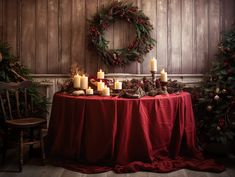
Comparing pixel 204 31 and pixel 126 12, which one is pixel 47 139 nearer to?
pixel 126 12

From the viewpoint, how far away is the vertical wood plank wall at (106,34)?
3967 millimetres

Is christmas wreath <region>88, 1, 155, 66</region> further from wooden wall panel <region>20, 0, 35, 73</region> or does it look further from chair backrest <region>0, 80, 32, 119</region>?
chair backrest <region>0, 80, 32, 119</region>

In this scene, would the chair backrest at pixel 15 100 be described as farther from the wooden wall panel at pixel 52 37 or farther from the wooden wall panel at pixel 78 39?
the wooden wall panel at pixel 78 39

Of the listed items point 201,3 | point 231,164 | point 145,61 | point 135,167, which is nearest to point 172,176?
point 135,167

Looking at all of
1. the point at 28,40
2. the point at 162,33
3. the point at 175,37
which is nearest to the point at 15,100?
the point at 28,40

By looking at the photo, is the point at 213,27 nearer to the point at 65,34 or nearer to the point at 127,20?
the point at 127,20

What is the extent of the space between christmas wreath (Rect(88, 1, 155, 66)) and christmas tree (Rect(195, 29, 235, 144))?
99 centimetres

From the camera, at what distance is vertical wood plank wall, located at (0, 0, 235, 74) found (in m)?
3.97

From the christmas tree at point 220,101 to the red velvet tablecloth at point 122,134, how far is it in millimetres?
430

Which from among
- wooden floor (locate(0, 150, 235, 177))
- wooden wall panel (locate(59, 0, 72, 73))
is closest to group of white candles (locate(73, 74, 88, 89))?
wooden floor (locate(0, 150, 235, 177))

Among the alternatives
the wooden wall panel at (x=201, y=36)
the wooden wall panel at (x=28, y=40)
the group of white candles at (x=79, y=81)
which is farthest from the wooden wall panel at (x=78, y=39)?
the wooden wall panel at (x=201, y=36)

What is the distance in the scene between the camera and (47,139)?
314cm

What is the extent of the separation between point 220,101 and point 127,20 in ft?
5.57

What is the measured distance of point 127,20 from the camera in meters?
3.92
